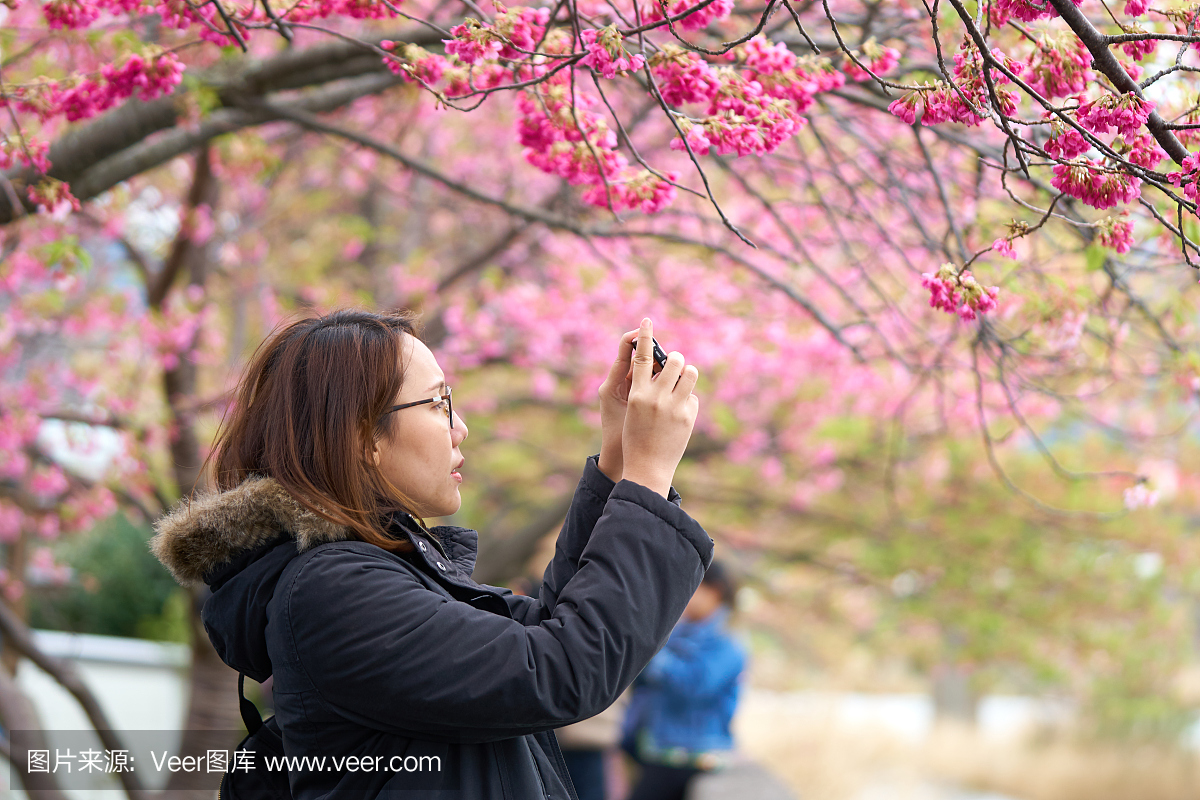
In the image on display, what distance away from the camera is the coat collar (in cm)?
119

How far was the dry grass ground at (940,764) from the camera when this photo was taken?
793 cm

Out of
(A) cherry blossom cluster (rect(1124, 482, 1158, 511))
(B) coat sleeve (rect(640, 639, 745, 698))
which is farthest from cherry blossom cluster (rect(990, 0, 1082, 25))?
(B) coat sleeve (rect(640, 639, 745, 698))

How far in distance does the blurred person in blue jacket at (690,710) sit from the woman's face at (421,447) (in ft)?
10.4

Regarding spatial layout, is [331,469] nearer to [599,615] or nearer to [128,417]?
[599,615]

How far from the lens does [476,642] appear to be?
1.11m

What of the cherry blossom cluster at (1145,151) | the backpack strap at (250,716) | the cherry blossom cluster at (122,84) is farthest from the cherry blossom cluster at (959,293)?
the cherry blossom cluster at (122,84)

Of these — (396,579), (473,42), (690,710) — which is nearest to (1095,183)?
(473,42)

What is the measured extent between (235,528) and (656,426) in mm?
563

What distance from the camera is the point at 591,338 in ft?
20.4

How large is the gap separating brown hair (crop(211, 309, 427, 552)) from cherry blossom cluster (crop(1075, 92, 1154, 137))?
1030mm

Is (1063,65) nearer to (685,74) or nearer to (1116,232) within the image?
(1116,232)

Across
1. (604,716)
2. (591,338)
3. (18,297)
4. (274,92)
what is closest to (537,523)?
(591,338)

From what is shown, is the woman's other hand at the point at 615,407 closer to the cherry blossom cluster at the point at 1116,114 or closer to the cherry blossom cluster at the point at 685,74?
the cherry blossom cluster at the point at 685,74

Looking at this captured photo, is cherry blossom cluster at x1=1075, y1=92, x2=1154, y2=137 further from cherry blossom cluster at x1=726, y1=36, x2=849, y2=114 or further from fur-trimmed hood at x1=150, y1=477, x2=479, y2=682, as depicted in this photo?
fur-trimmed hood at x1=150, y1=477, x2=479, y2=682
